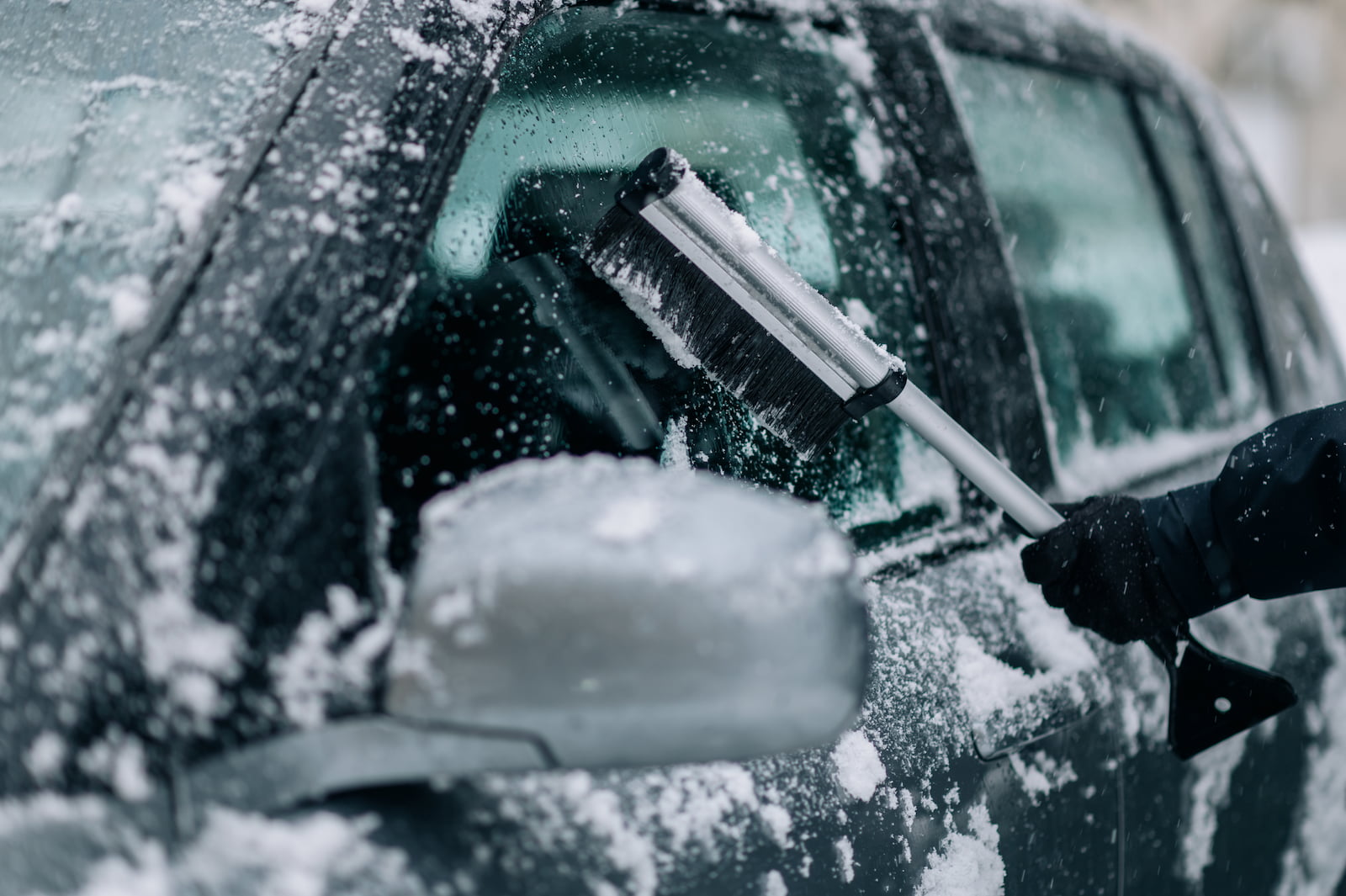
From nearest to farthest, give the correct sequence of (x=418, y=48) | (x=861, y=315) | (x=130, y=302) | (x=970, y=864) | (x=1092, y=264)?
(x=130, y=302) < (x=418, y=48) < (x=970, y=864) < (x=861, y=315) < (x=1092, y=264)

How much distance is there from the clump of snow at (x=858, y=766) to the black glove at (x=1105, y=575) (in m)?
0.49

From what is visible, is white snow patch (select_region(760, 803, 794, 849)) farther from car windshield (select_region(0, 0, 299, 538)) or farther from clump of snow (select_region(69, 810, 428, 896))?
car windshield (select_region(0, 0, 299, 538))

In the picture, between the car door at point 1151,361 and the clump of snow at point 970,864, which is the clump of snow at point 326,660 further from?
the car door at point 1151,361

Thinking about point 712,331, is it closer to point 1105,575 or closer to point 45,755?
point 1105,575

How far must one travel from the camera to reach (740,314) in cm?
134

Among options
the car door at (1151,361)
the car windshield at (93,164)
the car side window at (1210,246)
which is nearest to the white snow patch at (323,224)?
the car windshield at (93,164)

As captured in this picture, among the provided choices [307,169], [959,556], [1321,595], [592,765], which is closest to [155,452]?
[307,169]

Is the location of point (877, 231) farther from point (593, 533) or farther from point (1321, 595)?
point (1321, 595)

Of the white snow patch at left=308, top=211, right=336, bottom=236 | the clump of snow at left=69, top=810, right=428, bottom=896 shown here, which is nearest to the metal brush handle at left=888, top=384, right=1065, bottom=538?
the white snow patch at left=308, top=211, right=336, bottom=236

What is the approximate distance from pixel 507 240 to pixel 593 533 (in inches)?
19.4

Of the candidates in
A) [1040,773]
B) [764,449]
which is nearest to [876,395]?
[764,449]

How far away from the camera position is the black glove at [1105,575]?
152 centimetres

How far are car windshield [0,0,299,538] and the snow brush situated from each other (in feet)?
1.37

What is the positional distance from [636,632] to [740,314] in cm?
67
